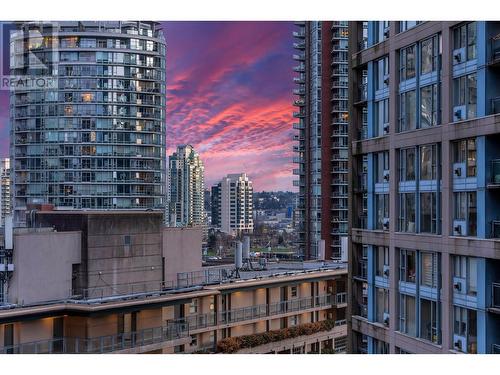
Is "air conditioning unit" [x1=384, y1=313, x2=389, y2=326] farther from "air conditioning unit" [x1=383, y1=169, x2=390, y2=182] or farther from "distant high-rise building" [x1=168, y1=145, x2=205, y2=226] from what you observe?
"distant high-rise building" [x1=168, y1=145, x2=205, y2=226]

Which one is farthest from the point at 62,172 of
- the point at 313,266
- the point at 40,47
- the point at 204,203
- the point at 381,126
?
the point at 381,126

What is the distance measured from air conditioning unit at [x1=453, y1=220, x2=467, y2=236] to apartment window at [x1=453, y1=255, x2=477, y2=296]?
0.42 m

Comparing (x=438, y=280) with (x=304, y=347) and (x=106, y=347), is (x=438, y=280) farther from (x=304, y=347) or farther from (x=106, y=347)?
(x=304, y=347)

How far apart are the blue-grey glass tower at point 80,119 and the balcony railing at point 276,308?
1137 inches

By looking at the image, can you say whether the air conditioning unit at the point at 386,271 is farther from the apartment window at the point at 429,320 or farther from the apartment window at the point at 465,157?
the apartment window at the point at 465,157

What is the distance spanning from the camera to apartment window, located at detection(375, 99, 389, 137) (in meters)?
16.7

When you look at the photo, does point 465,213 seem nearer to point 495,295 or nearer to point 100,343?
point 495,295

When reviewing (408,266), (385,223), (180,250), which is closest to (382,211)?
(385,223)

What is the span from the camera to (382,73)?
55.7ft

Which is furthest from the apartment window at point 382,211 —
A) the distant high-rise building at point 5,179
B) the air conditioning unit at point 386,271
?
the distant high-rise building at point 5,179

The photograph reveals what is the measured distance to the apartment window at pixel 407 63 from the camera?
15.6 meters

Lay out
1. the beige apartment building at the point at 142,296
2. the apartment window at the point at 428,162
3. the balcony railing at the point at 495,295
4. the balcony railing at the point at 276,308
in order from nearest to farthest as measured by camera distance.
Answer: the balcony railing at the point at 495,295 < the apartment window at the point at 428,162 < the beige apartment building at the point at 142,296 < the balcony railing at the point at 276,308

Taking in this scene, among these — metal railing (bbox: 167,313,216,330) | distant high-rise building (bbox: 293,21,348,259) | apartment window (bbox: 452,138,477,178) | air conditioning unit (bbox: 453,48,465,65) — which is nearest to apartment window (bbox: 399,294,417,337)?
apartment window (bbox: 452,138,477,178)

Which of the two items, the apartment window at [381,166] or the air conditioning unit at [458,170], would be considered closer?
the air conditioning unit at [458,170]
